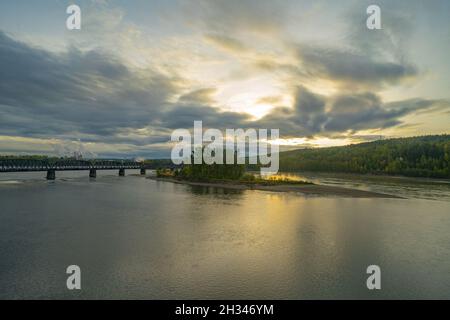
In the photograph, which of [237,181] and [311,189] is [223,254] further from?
[237,181]

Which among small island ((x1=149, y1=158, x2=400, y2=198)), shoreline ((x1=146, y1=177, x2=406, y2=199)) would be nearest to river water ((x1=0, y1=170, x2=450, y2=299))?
shoreline ((x1=146, y1=177, x2=406, y2=199))

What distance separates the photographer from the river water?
74.4 feet

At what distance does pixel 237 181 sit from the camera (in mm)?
132750

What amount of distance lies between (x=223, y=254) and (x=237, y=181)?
101793 millimetres

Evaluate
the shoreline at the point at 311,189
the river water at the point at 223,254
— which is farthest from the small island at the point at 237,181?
the river water at the point at 223,254

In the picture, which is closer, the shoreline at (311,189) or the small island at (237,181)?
the shoreline at (311,189)

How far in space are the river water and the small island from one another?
4974 cm

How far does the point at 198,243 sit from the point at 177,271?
951 centimetres

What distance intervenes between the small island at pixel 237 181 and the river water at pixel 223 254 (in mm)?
49737

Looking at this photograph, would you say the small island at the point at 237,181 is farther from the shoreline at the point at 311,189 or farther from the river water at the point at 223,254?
the river water at the point at 223,254

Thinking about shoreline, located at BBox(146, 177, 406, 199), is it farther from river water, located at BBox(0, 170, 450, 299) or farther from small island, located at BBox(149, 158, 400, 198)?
river water, located at BBox(0, 170, 450, 299)

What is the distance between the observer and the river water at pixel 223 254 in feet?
74.4

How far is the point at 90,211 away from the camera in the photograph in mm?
58688

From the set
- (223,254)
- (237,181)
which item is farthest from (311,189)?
(223,254)
